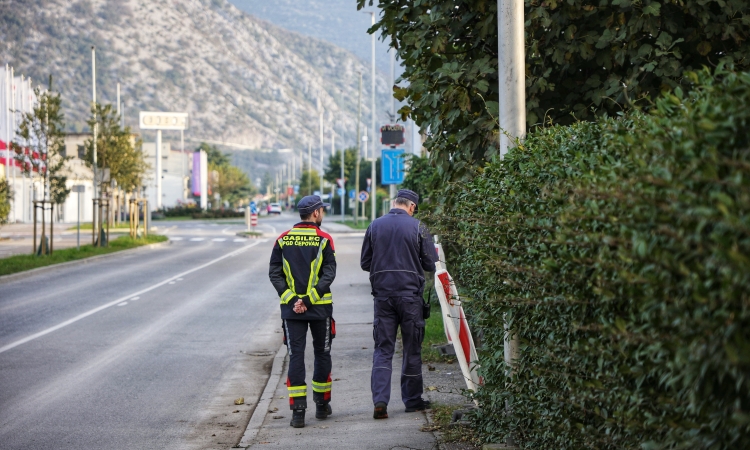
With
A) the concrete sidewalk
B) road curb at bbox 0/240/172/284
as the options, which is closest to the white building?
road curb at bbox 0/240/172/284

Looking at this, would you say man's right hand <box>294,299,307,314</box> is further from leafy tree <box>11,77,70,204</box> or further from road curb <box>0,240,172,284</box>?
leafy tree <box>11,77,70,204</box>

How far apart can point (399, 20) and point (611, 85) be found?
8.31 feet

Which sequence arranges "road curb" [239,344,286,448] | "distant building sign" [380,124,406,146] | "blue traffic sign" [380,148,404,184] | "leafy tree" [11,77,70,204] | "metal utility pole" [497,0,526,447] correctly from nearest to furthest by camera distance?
"metal utility pole" [497,0,526,447] → "road curb" [239,344,286,448] → "distant building sign" [380,124,406,146] → "blue traffic sign" [380,148,404,184] → "leafy tree" [11,77,70,204]

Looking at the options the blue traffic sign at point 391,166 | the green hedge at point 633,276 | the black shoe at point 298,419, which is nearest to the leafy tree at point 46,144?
the blue traffic sign at point 391,166

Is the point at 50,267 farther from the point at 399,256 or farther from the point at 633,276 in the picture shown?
the point at 633,276

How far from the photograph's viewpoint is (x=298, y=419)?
25.6 ft

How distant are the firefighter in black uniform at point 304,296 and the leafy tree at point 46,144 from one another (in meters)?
28.0

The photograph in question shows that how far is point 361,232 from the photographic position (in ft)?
192

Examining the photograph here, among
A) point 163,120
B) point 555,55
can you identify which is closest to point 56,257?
point 555,55

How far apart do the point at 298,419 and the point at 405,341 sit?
44.4 inches

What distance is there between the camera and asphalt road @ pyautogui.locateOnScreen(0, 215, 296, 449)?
791 centimetres

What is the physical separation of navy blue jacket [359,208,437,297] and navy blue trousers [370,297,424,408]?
0.09m

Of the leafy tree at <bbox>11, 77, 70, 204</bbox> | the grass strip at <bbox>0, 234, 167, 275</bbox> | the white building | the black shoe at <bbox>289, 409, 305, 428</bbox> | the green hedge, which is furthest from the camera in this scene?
the white building

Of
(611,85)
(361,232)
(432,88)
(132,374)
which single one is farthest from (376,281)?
(361,232)
